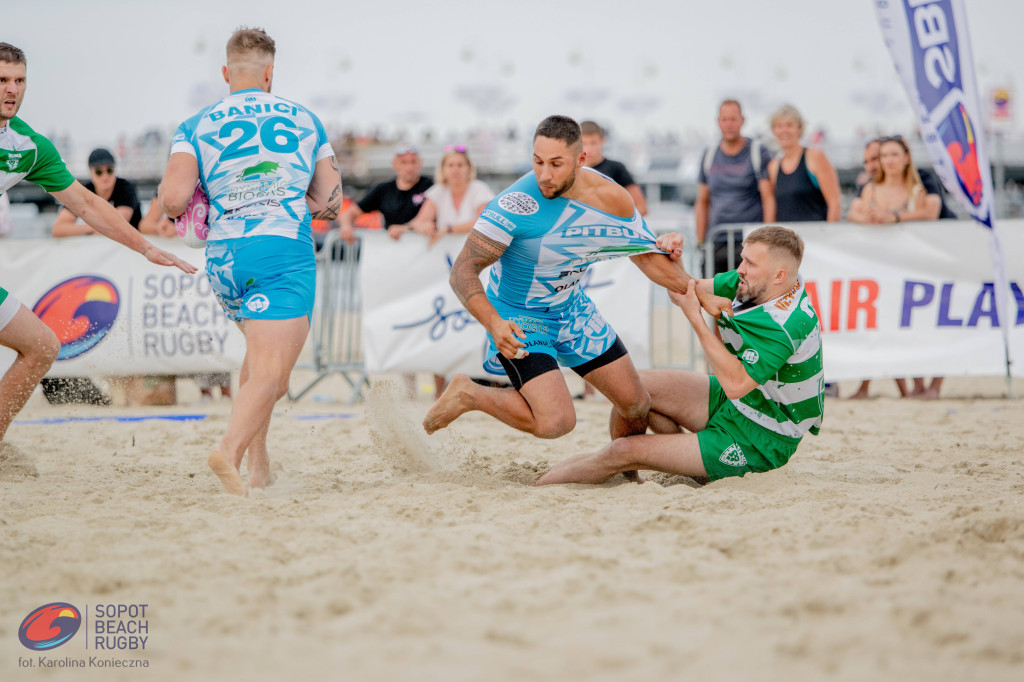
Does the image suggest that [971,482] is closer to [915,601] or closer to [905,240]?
[915,601]

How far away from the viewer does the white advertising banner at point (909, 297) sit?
689 centimetres

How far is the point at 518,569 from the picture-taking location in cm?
250

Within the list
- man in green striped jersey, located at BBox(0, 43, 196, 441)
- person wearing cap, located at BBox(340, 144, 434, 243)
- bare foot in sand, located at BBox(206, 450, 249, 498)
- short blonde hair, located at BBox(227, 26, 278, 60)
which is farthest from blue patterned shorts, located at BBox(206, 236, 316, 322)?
person wearing cap, located at BBox(340, 144, 434, 243)

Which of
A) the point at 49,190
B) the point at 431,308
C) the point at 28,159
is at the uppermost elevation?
the point at 28,159

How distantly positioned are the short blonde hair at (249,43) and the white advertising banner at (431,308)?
3458mm

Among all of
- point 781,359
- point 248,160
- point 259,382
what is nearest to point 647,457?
point 781,359

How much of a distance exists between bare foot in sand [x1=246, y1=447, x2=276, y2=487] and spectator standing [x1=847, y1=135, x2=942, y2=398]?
505cm

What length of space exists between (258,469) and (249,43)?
1.84m

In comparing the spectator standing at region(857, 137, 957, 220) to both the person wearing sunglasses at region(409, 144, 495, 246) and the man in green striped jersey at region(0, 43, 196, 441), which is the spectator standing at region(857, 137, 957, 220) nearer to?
the person wearing sunglasses at region(409, 144, 495, 246)

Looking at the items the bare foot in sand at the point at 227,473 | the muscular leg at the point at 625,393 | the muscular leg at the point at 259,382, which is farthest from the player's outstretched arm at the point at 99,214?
the muscular leg at the point at 625,393

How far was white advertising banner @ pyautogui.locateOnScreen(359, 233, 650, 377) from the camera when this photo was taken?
275 inches

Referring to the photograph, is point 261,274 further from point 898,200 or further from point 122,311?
point 898,200

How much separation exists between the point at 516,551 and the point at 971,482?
2.29 meters

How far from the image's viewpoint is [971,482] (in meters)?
3.79
